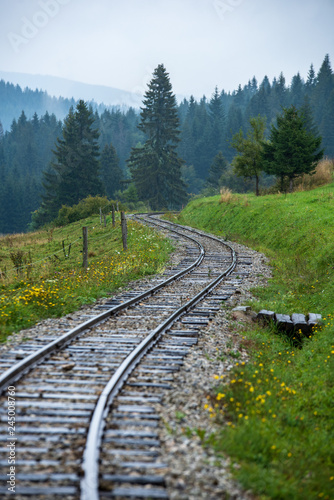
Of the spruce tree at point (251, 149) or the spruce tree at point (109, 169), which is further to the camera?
the spruce tree at point (109, 169)

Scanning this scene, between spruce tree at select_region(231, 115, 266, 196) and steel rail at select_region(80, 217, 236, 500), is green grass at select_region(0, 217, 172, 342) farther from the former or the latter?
spruce tree at select_region(231, 115, 266, 196)

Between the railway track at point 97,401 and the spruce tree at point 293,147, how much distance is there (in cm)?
2452

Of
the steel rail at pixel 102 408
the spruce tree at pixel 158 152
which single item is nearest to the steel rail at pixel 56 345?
the steel rail at pixel 102 408

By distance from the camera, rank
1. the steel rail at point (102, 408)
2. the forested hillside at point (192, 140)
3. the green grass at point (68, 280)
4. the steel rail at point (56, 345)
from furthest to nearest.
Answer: the forested hillside at point (192, 140)
the green grass at point (68, 280)
the steel rail at point (56, 345)
the steel rail at point (102, 408)

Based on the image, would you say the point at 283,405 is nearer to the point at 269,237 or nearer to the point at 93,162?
the point at 269,237

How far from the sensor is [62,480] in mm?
3752

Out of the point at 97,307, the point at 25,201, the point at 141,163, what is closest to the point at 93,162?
the point at 141,163

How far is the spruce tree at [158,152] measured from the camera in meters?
61.7

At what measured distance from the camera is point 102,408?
487cm

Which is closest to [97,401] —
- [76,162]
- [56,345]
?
[56,345]

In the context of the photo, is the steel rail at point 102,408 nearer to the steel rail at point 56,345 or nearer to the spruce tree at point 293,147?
the steel rail at point 56,345

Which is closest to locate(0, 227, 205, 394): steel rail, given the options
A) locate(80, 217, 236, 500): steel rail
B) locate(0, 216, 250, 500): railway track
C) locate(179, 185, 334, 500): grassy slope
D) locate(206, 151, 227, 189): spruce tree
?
locate(0, 216, 250, 500): railway track

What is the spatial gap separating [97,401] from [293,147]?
30.0 m

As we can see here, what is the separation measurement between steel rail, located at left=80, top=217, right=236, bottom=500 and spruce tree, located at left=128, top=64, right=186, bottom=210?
53804 millimetres
